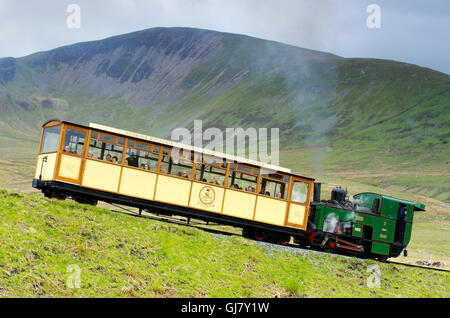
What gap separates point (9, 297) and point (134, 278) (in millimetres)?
3441

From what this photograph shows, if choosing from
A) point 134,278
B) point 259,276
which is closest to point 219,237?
point 259,276

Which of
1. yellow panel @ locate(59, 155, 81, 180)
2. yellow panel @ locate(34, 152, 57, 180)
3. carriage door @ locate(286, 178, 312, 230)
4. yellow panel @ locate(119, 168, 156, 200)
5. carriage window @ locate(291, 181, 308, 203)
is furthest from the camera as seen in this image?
carriage window @ locate(291, 181, 308, 203)

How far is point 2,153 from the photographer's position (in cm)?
12950

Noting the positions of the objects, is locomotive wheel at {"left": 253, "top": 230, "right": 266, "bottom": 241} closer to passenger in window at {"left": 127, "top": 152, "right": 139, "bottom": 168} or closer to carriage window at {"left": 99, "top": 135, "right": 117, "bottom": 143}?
passenger in window at {"left": 127, "top": 152, "right": 139, "bottom": 168}

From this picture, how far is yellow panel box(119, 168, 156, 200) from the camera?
1812 cm

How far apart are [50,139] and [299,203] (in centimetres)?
1101

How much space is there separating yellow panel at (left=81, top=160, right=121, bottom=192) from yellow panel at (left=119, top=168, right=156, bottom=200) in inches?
11.2

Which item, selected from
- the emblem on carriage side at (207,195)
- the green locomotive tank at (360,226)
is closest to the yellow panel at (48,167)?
the emblem on carriage side at (207,195)

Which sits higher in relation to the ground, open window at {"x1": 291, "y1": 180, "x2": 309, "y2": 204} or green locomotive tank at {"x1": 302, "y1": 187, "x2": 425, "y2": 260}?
open window at {"x1": 291, "y1": 180, "x2": 309, "y2": 204}

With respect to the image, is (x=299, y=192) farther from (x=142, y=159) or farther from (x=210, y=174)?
(x=142, y=159)

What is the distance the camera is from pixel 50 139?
1848cm

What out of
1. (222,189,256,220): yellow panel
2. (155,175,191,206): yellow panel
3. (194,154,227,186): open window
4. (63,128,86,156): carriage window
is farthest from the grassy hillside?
(194,154,227,186): open window

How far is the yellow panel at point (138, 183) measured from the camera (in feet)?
59.5

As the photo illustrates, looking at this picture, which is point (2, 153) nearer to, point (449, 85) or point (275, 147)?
point (275, 147)
